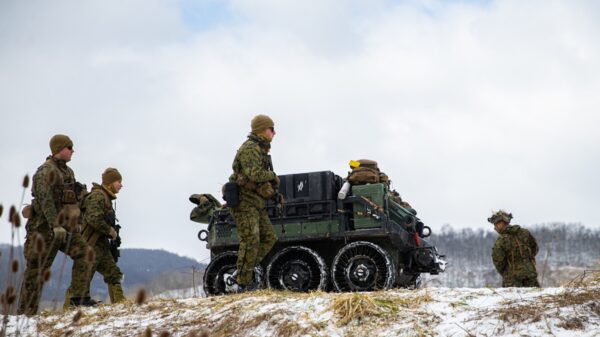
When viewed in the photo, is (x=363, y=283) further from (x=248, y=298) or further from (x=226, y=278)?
(x=248, y=298)

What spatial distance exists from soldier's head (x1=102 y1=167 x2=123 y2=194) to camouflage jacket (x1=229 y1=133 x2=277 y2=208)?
1.98m

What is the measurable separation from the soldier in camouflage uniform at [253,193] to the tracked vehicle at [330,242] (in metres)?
1.04

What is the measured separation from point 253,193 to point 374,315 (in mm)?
2984

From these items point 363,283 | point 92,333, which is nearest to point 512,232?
point 363,283

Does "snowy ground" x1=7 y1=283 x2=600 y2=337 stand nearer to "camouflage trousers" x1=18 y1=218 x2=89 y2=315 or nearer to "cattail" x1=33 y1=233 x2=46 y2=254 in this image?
"camouflage trousers" x1=18 y1=218 x2=89 y2=315

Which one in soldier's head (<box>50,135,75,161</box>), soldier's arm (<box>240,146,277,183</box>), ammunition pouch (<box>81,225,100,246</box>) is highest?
soldier's head (<box>50,135,75,161</box>)

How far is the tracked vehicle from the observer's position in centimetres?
912

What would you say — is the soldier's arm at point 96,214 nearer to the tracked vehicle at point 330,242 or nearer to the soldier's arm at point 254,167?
the tracked vehicle at point 330,242

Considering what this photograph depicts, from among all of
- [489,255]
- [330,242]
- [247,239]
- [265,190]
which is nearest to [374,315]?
[247,239]

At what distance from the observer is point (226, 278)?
971cm

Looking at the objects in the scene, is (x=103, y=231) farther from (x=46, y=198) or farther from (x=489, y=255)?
(x=489, y=255)

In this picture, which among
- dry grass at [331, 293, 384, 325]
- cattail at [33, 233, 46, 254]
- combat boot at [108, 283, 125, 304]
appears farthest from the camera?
combat boot at [108, 283, 125, 304]

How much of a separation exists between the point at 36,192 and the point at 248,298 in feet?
9.71

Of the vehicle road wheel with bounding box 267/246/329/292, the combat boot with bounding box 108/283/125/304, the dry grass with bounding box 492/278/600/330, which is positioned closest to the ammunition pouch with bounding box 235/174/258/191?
the vehicle road wheel with bounding box 267/246/329/292
